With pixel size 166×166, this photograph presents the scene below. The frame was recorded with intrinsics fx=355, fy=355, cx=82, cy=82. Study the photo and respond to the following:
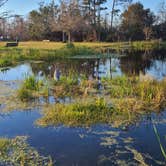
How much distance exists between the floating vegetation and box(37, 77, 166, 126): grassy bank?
50.2 inches

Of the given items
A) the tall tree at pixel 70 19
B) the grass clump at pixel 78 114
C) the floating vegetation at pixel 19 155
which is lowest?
the floating vegetation at pixel 19 155

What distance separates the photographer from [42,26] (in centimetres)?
4850

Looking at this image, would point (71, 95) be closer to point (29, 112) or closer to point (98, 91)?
point (98, 91)

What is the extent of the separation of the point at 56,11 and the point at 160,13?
15.8 metres

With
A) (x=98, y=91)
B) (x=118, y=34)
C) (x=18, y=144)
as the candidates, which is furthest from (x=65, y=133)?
(x=118, y=34)

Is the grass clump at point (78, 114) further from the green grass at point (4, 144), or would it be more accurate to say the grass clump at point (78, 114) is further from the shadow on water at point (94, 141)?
the green grass at point (4, 144)

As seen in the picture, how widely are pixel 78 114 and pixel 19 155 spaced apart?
227 centimetres

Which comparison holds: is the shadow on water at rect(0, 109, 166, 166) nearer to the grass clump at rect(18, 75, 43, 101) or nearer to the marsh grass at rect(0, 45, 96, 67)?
the grass clump at rect(18, 75, 43, 101)

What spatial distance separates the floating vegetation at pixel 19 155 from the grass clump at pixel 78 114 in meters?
1.28

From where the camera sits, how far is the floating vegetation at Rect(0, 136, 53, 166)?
17.4 feet

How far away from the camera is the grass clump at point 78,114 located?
740 centimetres

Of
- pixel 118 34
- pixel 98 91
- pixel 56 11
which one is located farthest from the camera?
pixel 56 11

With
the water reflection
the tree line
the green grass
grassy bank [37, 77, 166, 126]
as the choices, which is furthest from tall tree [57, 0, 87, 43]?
the green grass

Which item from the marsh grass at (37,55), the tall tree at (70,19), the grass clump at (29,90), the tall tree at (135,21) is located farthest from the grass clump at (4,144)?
the tall tree at (135,21)
